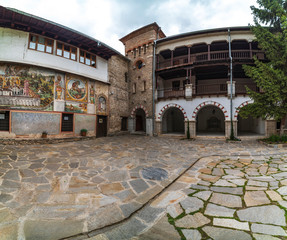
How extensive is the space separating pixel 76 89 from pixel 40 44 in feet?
12.2

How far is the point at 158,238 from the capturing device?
1820mm

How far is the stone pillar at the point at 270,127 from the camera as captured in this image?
11.6m

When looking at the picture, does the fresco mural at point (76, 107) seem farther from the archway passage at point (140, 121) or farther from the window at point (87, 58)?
the archway passage at point (140, 121)

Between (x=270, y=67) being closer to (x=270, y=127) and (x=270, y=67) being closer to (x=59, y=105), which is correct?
(x=270, y=127)

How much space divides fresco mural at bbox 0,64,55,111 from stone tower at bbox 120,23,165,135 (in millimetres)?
8308

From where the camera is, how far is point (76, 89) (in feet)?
36.4

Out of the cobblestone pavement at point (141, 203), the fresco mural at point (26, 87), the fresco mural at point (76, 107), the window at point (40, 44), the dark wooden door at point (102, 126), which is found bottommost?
the cobblestone pavement at point (141, 203)

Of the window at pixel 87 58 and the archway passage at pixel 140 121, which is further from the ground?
the window at pixel 87 58

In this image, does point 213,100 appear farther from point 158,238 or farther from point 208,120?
point 158,238

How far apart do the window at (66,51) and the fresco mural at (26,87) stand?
5.88ft

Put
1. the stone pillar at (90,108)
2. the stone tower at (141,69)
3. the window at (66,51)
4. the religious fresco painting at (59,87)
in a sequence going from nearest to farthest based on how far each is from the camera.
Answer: the religious fresco painting at (59,87) → the window at (66,51) → the stone pillar at (90,108) → the stone tower at (141,69)

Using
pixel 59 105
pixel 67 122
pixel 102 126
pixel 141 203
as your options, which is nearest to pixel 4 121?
pixel 59 105

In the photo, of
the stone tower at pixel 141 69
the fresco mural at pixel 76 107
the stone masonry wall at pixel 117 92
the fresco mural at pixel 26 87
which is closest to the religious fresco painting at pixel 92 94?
the fresco mural at pixel 76 107

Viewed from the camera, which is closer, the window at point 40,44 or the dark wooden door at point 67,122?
the window at point 40,44
